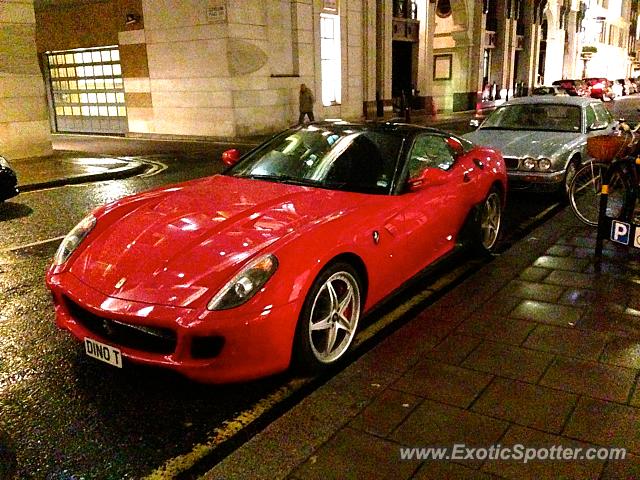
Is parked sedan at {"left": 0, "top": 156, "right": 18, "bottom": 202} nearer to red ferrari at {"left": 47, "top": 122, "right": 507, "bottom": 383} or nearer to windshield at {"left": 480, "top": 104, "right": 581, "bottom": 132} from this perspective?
red ferrari at {"left": 47, "top": 122, "right": 507, "bottom": 383}

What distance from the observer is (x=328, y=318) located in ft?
11.8

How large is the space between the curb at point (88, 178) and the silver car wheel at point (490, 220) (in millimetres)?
8130

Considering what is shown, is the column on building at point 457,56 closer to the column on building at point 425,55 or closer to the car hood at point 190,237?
→ the column on building at point 425,55

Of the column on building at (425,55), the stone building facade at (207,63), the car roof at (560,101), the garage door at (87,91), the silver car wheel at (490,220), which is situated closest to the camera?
the silver car wheel at (490,220)

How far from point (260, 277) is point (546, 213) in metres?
5.80

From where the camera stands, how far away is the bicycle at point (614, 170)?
19.3ft

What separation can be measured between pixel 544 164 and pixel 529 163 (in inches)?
7.5

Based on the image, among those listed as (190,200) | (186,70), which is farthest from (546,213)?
(186,70)

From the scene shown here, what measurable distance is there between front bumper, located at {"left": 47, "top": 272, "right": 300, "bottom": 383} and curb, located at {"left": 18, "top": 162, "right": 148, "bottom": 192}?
8345 millimetres

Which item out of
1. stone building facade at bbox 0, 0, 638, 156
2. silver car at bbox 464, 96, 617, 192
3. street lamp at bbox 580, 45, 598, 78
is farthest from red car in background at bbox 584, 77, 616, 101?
silver car at bbox 464, 96, 617, 192

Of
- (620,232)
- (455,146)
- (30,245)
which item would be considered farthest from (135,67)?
(620,232)

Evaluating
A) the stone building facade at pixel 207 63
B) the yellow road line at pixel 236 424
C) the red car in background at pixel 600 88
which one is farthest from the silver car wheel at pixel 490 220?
the red car in background at pixel 600 88

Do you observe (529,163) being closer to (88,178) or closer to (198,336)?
(198,336)

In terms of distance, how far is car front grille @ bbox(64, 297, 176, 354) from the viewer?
10.2 feet
